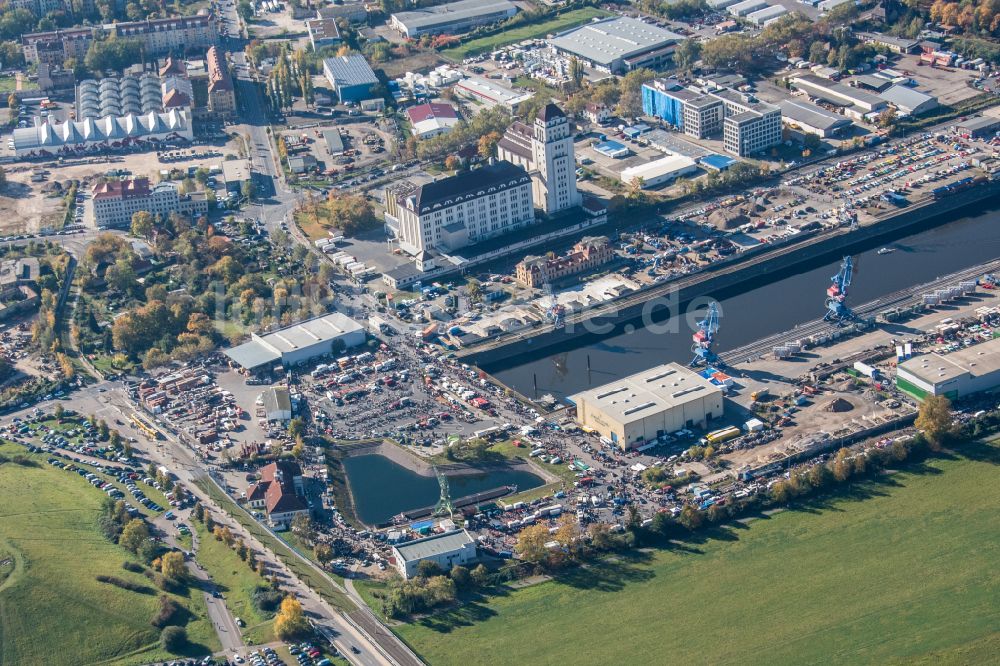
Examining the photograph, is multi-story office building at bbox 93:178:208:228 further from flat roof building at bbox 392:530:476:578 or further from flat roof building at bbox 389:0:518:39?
flat roof building at bbox 392:530:476:578

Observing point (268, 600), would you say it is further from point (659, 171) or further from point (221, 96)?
point (221, 96)

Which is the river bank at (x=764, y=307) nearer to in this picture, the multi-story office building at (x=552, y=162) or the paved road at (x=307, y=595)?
the multi-story office building at (x=552, y=162)

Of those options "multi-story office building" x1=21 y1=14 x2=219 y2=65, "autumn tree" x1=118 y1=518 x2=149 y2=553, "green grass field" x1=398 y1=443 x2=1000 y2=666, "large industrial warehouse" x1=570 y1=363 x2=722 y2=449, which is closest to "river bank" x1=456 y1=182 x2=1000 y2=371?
"large industrial warehouse" x1=570 y1=363 x2=722 y2=449

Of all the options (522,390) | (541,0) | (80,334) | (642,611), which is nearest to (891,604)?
(642,611)

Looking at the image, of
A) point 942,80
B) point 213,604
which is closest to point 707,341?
point 213,604

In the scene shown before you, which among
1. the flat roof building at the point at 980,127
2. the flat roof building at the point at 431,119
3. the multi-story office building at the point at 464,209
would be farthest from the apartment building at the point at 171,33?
the flat roof building at the point at 980,127

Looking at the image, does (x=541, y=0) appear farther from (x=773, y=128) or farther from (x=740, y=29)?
(x=773, y=128)
